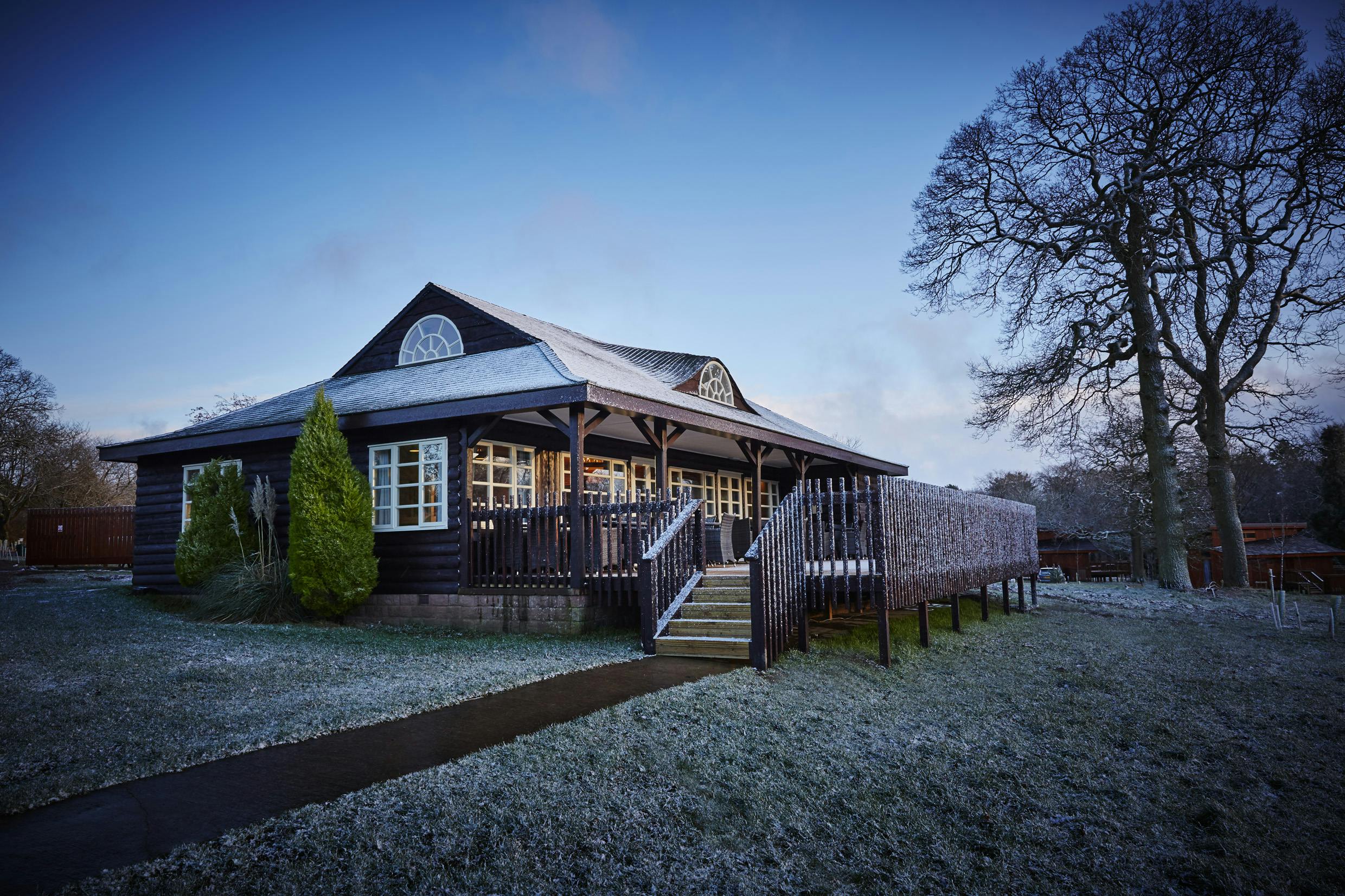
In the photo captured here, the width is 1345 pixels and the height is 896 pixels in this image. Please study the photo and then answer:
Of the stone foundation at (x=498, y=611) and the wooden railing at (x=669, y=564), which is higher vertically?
Answer: the wooden railing at (x=669, y=564)

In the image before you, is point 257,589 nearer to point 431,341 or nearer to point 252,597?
point 252,597

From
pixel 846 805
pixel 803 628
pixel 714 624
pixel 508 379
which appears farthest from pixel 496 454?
pixel 846 805

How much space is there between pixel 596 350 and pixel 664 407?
553 cm

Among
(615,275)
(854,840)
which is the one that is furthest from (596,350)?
(854,840)

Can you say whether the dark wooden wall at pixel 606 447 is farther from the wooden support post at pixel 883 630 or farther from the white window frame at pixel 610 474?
the wooden support post at pixel 883 630

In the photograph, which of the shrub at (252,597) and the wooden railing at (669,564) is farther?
the shrub at (252,597)

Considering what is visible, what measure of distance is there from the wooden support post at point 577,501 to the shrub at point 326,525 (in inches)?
137

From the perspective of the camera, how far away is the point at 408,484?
467 inches

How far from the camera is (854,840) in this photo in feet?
11.8

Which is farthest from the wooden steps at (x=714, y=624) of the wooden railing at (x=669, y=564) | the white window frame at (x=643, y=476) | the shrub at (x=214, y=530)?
the shrub at (x=214, y=530)

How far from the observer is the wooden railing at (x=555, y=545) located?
973 centimetres

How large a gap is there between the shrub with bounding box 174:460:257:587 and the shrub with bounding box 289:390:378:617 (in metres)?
2.13

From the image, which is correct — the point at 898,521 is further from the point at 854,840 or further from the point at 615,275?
the point at 615,275

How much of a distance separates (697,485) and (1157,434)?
36.4ft
